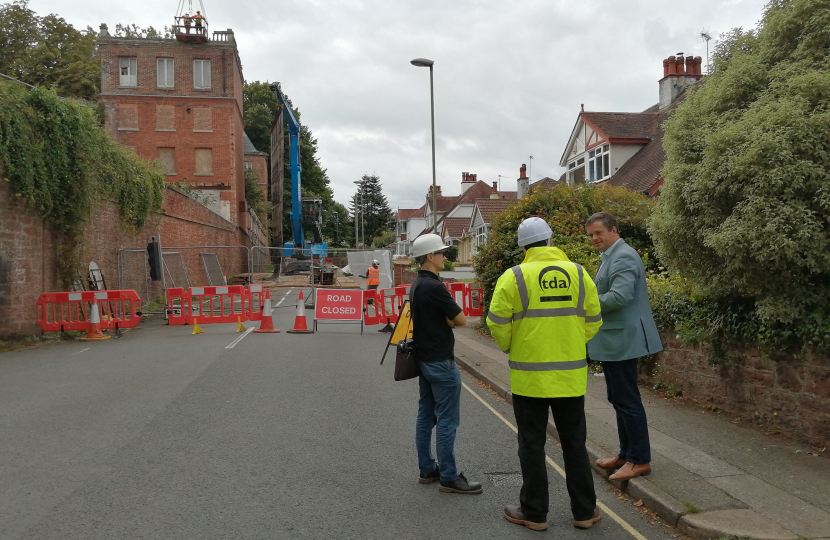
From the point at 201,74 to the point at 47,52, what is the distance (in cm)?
1130

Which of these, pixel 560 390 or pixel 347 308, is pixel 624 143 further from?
pixel 560 390

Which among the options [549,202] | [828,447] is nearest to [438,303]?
[828,447]

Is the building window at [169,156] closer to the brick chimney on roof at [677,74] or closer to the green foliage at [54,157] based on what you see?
the green foliage at [54,157]

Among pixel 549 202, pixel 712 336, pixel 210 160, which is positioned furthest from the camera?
pixel 210 160

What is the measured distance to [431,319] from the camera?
5137 millimetres

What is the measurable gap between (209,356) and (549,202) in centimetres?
780

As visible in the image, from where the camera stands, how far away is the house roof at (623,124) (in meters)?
27.6

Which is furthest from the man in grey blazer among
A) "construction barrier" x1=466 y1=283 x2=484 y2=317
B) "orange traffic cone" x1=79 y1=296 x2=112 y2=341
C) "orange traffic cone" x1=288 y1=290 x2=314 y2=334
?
"orange traffic cone" x1=79 y1=296 x2=112 y2=341

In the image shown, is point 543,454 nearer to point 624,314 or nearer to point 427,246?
point 624,314

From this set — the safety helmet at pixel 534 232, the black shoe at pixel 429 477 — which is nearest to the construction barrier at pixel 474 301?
the black shoe at pixel 429 477

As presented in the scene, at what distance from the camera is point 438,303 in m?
5.07

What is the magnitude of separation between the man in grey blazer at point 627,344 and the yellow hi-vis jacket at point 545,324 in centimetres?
80

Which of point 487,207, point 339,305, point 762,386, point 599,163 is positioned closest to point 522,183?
point 487,207

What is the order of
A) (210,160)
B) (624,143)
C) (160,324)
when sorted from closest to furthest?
(160,324) < (624,143) < (210,160)
